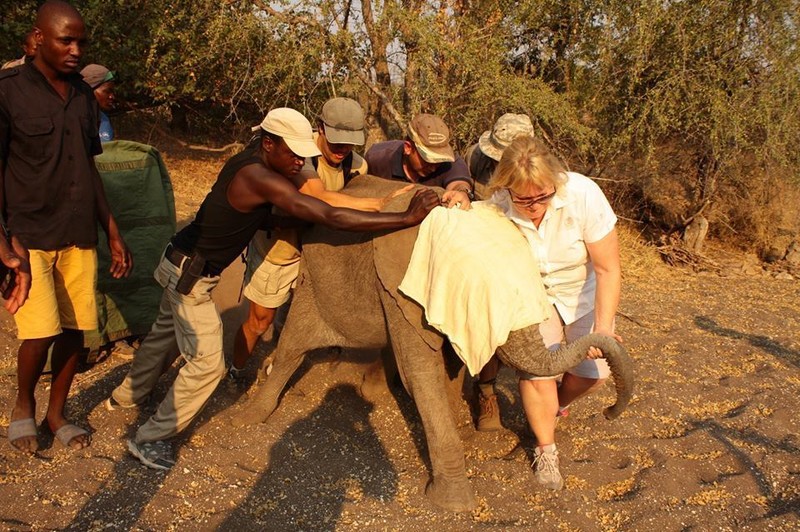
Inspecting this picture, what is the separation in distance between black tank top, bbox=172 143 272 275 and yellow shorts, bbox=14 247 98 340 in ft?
1.88

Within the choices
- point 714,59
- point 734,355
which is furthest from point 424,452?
point 714,59

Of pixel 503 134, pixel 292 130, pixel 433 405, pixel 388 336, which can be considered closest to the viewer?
pixel 292 130

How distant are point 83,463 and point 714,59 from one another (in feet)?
A: 31.0

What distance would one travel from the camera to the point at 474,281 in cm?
359

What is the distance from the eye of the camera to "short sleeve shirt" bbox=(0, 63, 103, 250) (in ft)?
12.6

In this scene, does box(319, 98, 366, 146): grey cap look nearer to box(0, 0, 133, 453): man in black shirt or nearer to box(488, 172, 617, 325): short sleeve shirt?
box(488, 172, 617, 325): short sleeve shirt

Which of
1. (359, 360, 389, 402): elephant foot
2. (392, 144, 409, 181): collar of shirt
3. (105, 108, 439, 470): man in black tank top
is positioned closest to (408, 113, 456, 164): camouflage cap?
(392, 144, 409, 181): collar of shirt

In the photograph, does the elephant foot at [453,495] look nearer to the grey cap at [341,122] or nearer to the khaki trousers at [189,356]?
the khaki trousers at [189,356]

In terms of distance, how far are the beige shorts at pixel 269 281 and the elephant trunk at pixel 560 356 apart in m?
1.85

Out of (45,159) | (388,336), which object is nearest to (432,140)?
(388,336)

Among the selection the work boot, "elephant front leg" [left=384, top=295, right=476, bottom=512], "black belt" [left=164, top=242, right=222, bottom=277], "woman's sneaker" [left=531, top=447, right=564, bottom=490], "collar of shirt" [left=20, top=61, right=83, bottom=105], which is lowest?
the work boot

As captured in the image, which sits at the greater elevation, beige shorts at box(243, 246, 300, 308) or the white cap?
the white cap

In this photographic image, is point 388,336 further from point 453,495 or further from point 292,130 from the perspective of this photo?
point 292,130

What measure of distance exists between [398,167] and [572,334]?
179 cm
